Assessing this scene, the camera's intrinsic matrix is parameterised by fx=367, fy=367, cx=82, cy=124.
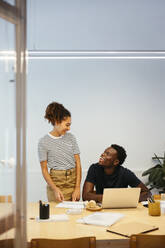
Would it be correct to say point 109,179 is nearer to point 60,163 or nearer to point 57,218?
point 60,163

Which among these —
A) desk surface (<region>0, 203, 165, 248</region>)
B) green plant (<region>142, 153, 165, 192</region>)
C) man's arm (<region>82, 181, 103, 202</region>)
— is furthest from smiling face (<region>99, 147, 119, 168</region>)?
green plant (<region>142, 153, 165, 192</region>)

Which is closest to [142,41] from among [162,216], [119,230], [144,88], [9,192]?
[144,88]

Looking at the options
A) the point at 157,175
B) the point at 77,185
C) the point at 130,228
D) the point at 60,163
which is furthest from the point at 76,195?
the point at 157,175

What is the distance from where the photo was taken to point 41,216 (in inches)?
114

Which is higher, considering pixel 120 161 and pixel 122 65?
pixel 122 65

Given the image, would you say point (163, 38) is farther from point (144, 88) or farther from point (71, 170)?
point (71, 170)

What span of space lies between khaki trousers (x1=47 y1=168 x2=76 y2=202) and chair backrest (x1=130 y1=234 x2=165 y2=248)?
1540mm

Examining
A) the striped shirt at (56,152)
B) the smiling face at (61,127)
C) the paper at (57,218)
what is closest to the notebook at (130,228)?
the paper at (57,218)

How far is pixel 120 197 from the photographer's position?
3232 millimetres

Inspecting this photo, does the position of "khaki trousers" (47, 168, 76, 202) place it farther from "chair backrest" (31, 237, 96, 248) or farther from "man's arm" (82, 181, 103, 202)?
"chair backrest" (31, 237, 96, 248)

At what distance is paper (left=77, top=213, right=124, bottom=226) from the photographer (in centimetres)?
273

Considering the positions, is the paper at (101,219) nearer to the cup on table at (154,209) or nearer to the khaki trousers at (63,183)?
the cup on table at (154,209)

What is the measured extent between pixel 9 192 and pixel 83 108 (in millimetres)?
4103

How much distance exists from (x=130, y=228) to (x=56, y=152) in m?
1.46
